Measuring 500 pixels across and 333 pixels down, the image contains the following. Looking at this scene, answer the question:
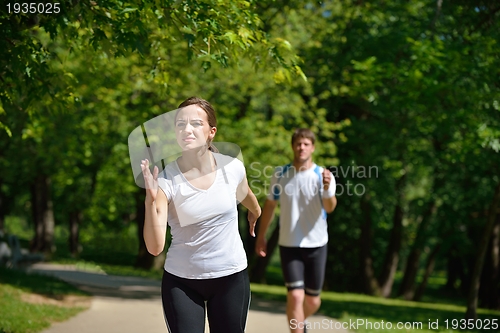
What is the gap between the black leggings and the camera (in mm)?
3645

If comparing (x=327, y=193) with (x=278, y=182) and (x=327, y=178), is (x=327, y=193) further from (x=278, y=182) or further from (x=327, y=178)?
(x=278, y=182)

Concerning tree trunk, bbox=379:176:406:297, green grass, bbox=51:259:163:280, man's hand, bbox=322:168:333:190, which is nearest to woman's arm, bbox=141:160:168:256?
man's hand, bbox=322:168:333:190

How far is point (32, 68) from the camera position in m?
5.51

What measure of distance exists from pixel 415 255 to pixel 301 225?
16885 mm

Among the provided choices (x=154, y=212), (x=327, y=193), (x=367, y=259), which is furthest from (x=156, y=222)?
(x=367, y=259)

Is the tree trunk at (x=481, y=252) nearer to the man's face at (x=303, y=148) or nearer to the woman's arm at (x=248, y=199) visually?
the man's face at (x=303, y=148)

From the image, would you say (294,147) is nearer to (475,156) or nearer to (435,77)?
(435,77)

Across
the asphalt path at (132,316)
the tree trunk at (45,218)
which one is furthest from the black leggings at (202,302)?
the tree trunk at (45,218)

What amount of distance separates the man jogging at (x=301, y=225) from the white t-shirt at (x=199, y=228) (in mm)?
2746

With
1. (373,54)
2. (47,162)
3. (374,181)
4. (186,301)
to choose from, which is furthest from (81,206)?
(186,301)

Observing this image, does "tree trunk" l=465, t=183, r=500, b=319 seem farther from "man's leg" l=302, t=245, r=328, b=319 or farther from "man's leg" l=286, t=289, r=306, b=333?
"man's leg" l=286, t=289, r=306, b=333

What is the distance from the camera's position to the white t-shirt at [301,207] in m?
6.51

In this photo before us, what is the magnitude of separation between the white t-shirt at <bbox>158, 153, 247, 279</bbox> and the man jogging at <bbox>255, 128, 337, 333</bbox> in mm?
2746

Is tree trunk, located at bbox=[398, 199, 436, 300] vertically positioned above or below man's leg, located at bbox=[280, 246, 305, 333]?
below
